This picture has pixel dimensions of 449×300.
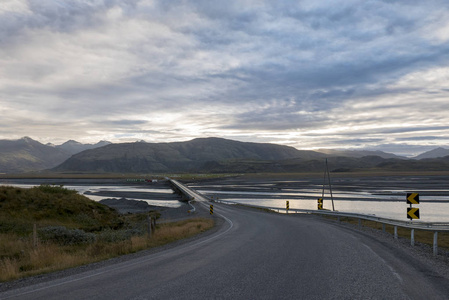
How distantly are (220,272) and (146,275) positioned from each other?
177cm

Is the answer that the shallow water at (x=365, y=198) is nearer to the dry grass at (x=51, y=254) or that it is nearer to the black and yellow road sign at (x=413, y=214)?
the black and yellow road sign at (x=413, y=214)

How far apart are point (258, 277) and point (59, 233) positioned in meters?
13.4

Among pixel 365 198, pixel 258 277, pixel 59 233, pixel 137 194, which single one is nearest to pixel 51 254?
pixel 59 233

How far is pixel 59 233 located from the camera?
1862 cm

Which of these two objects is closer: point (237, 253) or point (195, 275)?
point (195, 275)

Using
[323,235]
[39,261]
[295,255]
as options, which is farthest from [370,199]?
[39,261]

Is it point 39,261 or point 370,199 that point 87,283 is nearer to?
point 39,261

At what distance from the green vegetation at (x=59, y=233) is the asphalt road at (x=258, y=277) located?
7.91 feet

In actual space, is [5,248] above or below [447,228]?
below

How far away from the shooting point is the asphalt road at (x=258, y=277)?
7.32 m

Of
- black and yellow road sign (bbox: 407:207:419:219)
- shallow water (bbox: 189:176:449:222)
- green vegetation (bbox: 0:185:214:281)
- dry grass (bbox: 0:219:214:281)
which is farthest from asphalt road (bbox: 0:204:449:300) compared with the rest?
shallow water (bbox: 189:176:449:222)

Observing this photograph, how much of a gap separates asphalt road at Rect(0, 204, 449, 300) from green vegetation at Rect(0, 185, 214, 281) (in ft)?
7.91

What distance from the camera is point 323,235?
17.1 m

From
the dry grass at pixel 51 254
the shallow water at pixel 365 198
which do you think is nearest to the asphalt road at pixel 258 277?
the dry grass at pixel 51 254
